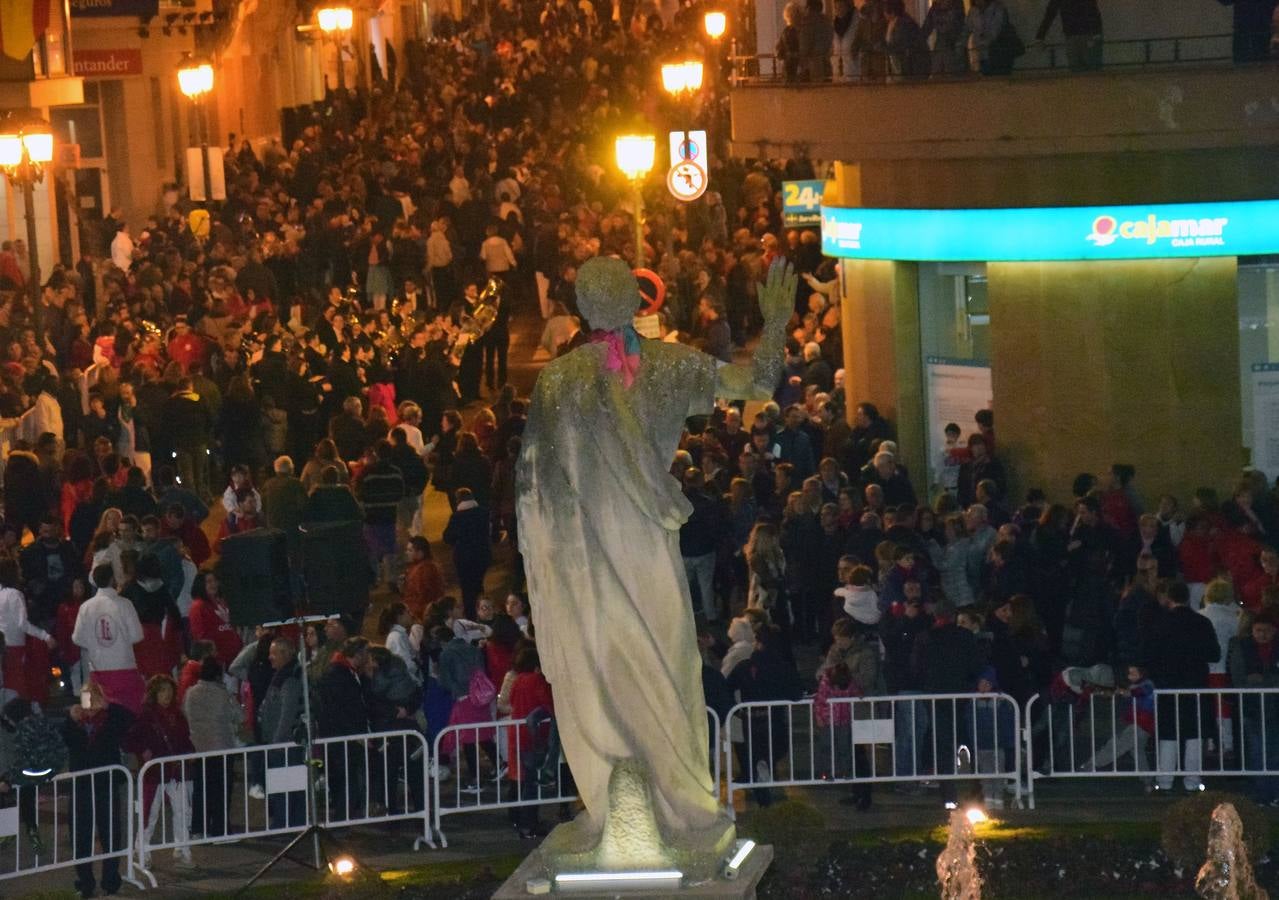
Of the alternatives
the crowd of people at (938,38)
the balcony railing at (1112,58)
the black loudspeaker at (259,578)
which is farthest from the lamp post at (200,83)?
the black loudspeaker at (259,578)

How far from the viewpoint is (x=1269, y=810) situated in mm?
17750

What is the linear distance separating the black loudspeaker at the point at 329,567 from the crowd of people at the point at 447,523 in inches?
13.3

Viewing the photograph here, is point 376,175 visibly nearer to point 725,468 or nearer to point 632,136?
point 632,136

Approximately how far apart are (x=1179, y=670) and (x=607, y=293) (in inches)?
349

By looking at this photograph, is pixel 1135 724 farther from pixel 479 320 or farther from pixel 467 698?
pixel 479 320

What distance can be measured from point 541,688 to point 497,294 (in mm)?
16255

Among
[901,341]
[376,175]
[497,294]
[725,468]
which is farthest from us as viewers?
[376,175]

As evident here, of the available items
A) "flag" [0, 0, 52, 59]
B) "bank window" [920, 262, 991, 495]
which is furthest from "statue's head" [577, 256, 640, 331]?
"flag" [0, 0, 52, 59]

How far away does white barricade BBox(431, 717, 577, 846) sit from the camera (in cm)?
1770

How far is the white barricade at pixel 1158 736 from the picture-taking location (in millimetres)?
17734

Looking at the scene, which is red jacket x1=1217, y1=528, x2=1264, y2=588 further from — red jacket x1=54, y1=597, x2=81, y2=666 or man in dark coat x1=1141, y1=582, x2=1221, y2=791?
red jacket x1=54, y1=597, x2=81, y2=666

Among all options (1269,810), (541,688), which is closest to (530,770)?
(541,688)

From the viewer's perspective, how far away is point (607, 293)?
10.2 metres

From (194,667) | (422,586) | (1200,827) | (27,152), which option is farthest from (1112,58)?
(1200,827)
